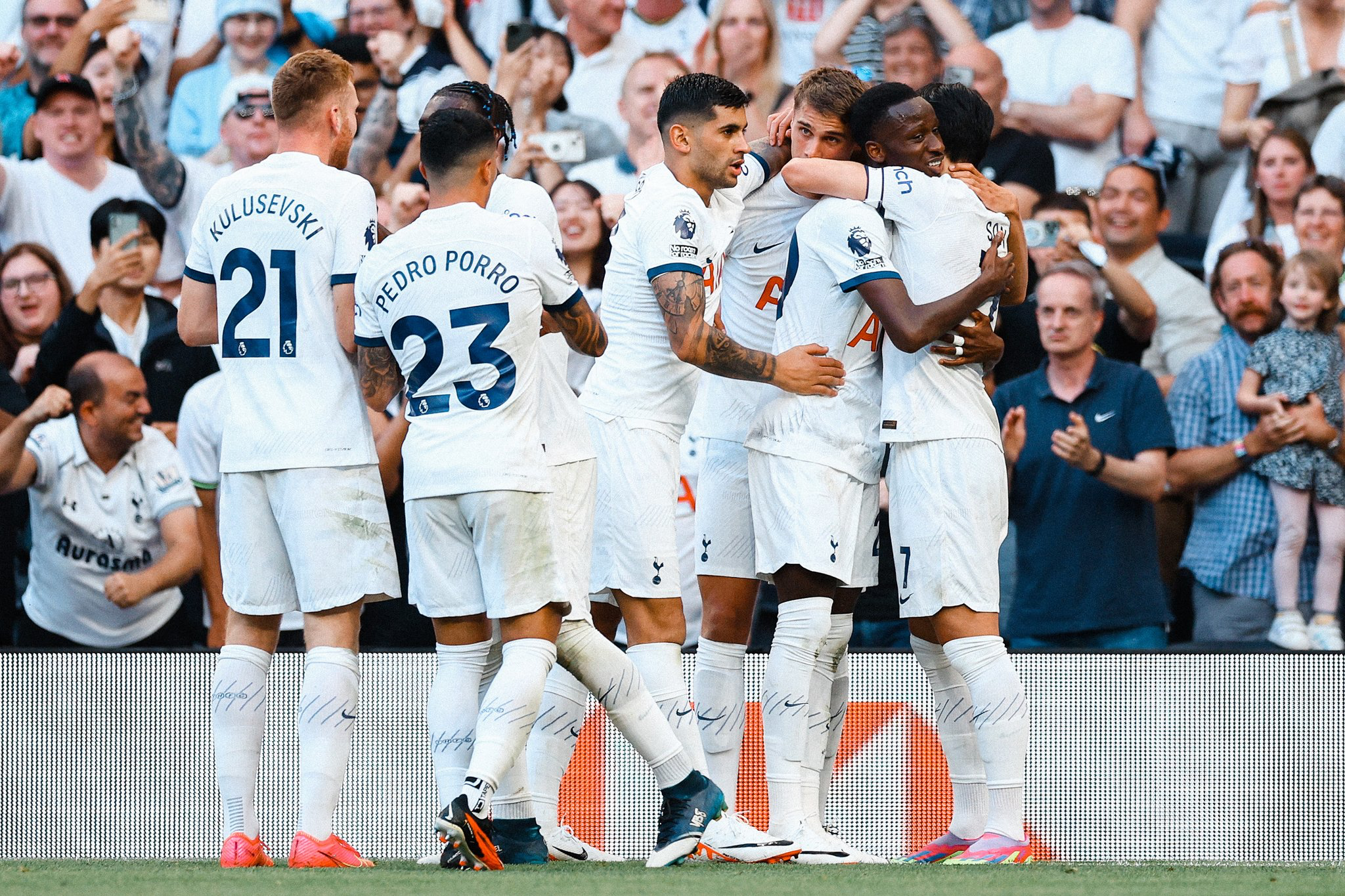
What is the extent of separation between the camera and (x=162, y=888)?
3.96 metres

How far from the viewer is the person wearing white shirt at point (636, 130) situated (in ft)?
28.2

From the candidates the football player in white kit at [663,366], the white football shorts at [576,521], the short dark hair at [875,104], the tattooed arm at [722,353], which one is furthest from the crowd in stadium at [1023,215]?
the short dark hair at [875,104]

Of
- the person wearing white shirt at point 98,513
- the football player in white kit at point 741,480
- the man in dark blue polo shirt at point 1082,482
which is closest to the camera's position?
the football player in white kit at point 741,480

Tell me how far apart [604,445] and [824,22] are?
4217mm

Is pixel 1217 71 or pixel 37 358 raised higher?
pixel 1217 71

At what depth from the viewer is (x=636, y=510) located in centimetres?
522

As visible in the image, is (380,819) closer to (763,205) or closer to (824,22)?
(763,205)

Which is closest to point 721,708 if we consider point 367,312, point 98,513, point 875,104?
point 367,312

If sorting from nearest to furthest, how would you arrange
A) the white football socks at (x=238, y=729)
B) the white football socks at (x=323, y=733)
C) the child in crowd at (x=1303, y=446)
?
the white football socks at (x=323, y=733)
the white football socks at (x=238, y=729)
the child in crowd at (x=1303, y=446)

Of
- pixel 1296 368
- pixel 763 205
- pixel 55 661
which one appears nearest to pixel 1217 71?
pixel 1296 368

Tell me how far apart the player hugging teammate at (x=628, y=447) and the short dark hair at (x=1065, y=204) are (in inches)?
106

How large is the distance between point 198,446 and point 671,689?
3554 millimetres

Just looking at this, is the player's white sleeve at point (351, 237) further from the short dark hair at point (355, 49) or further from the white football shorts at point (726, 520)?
the short dark hair at point (355, 49)

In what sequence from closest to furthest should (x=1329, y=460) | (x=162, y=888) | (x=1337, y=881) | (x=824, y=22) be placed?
(x=162, y=888) → (x=1337, y=881) → (x=1329, y=460) → (x=824, y=22)
